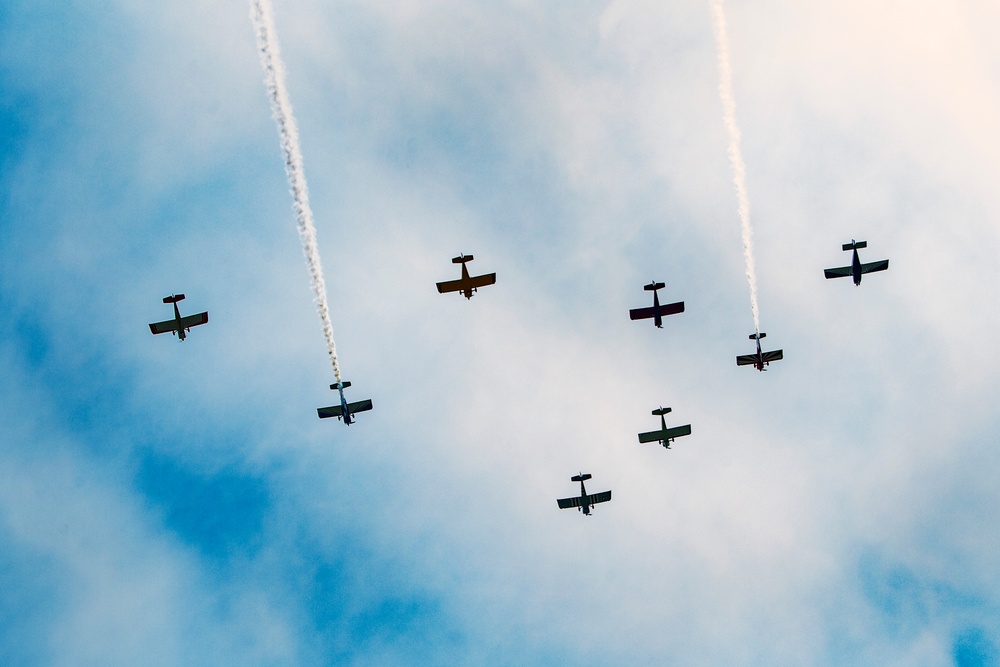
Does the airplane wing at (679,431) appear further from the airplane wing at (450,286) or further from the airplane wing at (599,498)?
the airplane wing at (450,286)

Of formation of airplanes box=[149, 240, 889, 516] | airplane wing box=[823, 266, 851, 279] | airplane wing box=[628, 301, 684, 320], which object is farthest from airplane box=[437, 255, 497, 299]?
airplane wing box=[823, 266, 851, 279]

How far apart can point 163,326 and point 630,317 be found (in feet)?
82.1

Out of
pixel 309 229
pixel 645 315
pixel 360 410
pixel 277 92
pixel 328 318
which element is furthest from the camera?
pixel 645 315

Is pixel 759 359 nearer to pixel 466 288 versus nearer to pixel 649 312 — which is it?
pixel 649 312

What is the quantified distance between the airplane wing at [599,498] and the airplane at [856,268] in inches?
678

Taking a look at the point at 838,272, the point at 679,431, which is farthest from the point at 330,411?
the point at 838,272

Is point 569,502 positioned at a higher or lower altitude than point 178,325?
lower

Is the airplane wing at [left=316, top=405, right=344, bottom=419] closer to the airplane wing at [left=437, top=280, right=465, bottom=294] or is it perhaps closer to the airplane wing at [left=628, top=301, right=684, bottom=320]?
A: the airplane wing at [left=437, top=280, right=465, bottom=294]

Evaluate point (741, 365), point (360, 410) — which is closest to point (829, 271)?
point (741, 365)

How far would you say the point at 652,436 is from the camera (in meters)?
48.3

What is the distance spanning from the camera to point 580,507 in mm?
50656

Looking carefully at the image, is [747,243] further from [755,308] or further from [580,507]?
[580,507]

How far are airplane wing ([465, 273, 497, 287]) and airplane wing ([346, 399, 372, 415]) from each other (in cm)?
827

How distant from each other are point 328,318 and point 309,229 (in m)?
4.12
